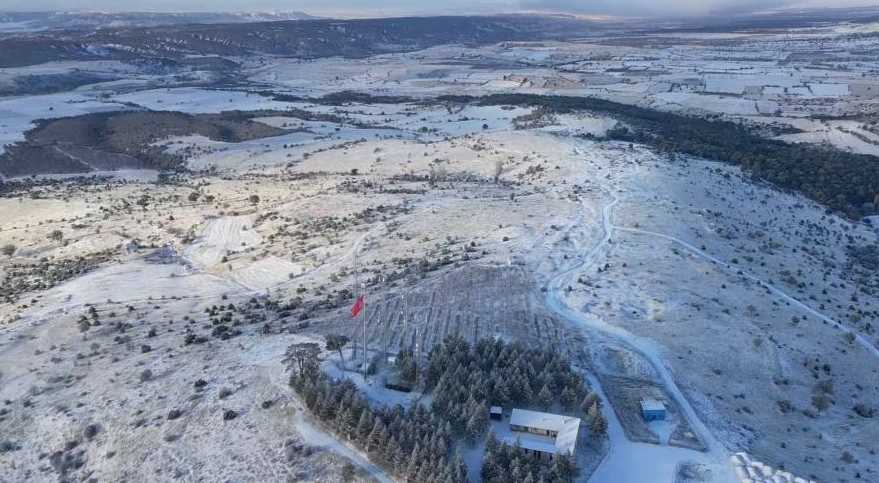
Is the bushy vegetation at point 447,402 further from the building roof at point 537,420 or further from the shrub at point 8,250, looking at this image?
the shrub at point 8,250

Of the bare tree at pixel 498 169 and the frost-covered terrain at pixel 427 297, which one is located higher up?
the bare tree at pixel 498 169

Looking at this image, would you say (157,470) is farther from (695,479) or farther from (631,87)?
(631,87)

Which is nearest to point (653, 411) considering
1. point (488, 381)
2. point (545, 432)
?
point (545, 432)

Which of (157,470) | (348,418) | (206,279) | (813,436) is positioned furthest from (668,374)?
(206,279)

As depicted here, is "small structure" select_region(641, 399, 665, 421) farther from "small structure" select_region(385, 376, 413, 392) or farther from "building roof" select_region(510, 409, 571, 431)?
"small structure" select_region(385, 376, 413, 392)

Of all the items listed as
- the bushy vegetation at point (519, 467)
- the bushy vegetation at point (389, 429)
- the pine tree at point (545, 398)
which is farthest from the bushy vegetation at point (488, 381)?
the bushy vegetation at point (519, 467)

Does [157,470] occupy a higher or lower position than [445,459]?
lower
